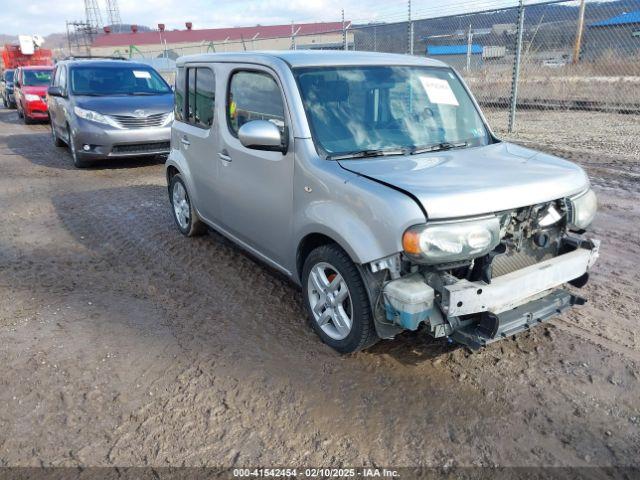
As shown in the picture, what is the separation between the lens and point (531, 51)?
13539mm

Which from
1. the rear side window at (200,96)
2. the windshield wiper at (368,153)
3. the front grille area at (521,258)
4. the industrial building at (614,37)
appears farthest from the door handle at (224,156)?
the industrial building at (614,37)

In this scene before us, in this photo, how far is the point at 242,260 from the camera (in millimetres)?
5113

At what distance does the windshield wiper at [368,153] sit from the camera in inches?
135

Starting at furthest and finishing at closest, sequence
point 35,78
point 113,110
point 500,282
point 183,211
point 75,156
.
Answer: point 35,78
point 75,156
point 113,110
point 183,211
point 500,282

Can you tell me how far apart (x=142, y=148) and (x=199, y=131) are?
16.2 ft

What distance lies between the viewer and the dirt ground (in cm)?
267

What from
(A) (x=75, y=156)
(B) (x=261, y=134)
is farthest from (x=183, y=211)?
(A) (x=75, y=156)

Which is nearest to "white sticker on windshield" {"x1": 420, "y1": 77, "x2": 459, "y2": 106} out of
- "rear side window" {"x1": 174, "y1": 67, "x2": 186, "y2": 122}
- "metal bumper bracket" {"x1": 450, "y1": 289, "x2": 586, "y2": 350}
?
"metal bumper bracket" {"x1": 450, "y1": 289, "x2": 586, "y2": 350}

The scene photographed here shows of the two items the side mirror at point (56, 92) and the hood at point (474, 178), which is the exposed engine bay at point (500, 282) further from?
the side mirror at point (56, 92)

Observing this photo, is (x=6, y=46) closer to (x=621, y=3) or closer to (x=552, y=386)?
(x=621, y=3)

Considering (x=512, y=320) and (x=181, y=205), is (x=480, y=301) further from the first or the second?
(x=181, y=205)

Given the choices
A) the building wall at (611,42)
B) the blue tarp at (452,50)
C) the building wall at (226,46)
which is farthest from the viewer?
the building wall at (226,46)

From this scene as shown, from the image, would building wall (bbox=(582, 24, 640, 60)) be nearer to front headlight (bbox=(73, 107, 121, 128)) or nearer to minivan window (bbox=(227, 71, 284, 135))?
front headlight (bbox=(73, 107, 121, 128))

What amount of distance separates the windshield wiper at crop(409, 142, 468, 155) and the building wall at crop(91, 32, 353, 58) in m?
12.0
